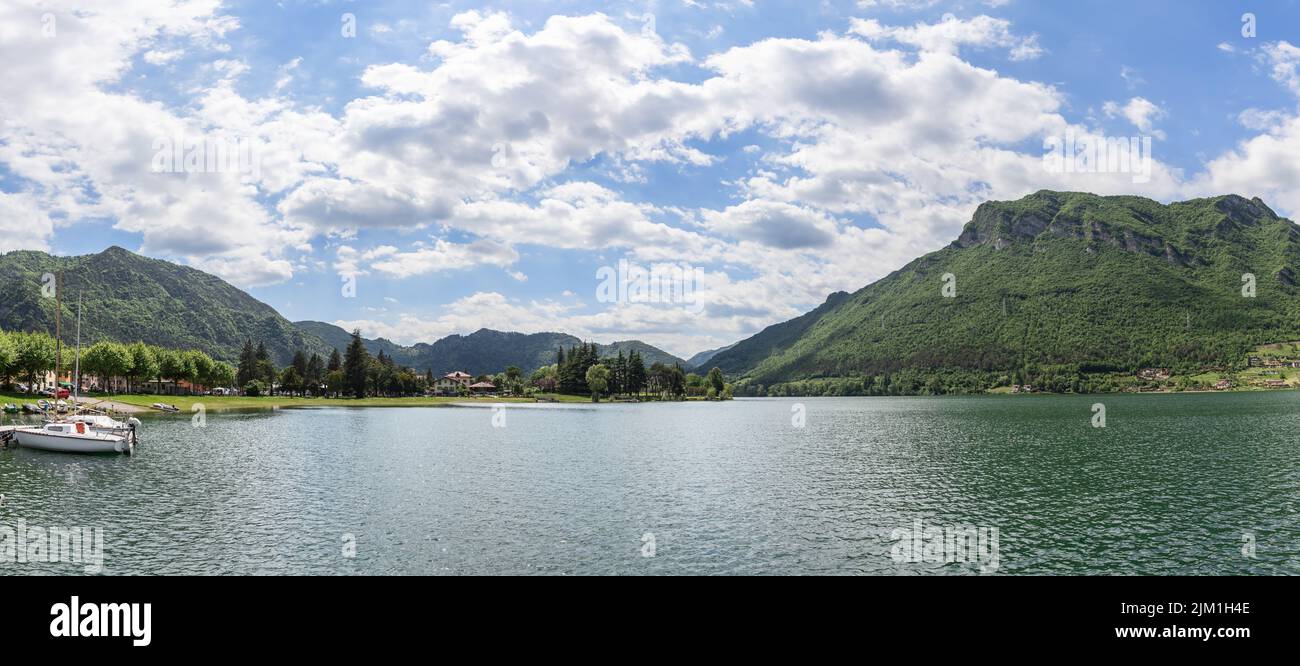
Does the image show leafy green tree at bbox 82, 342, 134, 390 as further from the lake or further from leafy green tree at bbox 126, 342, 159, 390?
the lake

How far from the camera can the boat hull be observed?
232 ft

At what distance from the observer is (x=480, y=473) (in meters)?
58.8

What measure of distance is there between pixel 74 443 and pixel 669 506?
6556 cm

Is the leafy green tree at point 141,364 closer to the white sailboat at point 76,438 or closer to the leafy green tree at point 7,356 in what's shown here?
the leafy green tree at point 7,356

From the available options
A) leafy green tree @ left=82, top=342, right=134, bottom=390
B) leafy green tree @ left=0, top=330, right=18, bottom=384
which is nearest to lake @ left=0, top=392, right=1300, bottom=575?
leafy green tree @ left=0, top=330, right=18, bottom=384

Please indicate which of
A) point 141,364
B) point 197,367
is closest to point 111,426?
point 141,364

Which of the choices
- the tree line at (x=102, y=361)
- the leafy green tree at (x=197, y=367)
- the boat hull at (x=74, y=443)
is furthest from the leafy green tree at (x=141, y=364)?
the boat hull at (x=74, y=443)

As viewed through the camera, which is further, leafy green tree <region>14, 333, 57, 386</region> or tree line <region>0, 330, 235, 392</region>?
tree line <region>0, 330, 235, 392</region>

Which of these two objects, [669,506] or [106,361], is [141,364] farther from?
[669,506]

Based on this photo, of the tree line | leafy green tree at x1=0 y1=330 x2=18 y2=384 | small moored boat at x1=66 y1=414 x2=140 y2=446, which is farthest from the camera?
the tree line

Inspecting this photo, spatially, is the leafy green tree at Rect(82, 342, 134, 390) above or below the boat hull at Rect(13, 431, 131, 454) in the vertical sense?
above

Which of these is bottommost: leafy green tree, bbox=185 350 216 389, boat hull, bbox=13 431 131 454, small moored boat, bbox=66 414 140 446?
boat hull, bbox=13 431 131 454
